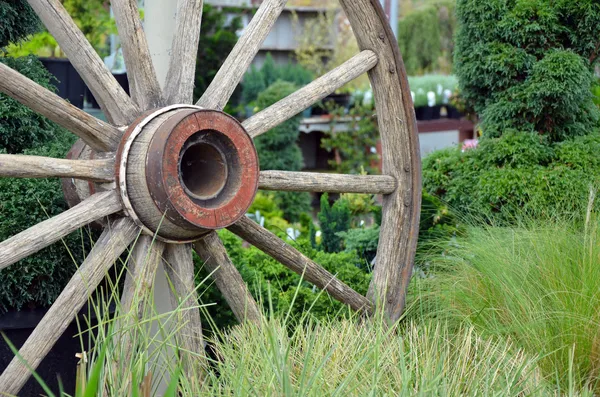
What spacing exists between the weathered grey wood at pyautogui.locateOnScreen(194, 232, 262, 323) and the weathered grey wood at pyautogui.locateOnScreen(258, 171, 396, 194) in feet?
0.83

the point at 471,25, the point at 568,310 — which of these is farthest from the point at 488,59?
the point at 568,310

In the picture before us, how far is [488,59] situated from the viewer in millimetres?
4191

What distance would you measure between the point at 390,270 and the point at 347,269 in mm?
444

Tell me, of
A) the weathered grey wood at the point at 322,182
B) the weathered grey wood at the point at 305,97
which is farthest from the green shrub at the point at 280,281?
the weathered grey wood at the point at 305,97

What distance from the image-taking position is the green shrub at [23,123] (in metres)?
3.08

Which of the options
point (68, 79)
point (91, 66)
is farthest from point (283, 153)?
point (91, 66)

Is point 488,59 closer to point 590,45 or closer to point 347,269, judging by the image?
point 590,45

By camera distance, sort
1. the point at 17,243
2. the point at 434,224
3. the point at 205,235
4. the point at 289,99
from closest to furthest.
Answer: the point at 17,243
the point at 205,235
the point at 289,99
the point at 434,224

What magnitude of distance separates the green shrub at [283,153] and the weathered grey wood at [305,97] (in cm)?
447

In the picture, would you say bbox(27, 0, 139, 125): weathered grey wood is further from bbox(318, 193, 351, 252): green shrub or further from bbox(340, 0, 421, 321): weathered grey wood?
bbox(318, 193, 351, 252): green shrub

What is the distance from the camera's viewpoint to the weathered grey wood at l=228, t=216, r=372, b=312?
285 cm

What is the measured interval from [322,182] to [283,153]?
5005mm

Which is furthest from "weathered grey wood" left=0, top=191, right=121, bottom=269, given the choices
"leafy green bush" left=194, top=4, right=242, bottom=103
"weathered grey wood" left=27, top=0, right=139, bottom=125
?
"leafy green bush" left=194, top=4, right=242, bottom=103

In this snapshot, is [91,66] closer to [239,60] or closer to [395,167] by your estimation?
[239,60]
